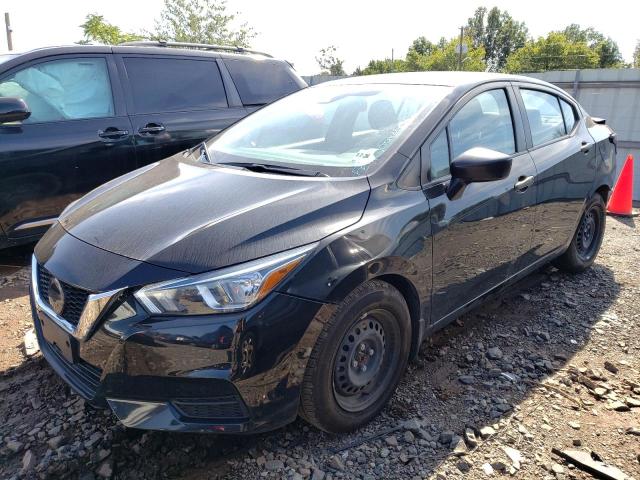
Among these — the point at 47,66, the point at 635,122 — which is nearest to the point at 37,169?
the point at 47,66

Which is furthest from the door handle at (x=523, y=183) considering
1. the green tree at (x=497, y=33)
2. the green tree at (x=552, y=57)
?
the green tree at (x=497, y=33)

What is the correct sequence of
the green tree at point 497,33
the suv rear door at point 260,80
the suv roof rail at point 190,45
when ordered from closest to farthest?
the suv roof rail at point 190,45
the suv rear door at point 260,80
the green tree at point 497,33

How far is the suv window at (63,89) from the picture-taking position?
396 cm

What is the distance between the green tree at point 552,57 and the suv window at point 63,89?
5011 cm

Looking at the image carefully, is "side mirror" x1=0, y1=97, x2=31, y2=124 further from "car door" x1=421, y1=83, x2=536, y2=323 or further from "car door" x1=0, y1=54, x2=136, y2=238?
"car door" x1=421, y1=83, x2=536, y2=323

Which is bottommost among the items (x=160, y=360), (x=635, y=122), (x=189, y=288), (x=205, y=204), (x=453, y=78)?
(x=635, y=122)

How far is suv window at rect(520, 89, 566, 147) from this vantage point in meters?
3.48

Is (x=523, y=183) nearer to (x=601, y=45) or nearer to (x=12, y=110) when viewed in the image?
(x=12, y=110)

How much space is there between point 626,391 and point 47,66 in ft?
15.6

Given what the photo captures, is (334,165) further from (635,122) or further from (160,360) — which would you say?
(635,122)

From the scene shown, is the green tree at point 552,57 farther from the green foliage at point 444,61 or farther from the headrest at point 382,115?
the headrest at point 382,115

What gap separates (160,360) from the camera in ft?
6.01

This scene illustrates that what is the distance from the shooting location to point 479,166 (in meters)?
2.46

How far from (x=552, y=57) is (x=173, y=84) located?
52.9 m
